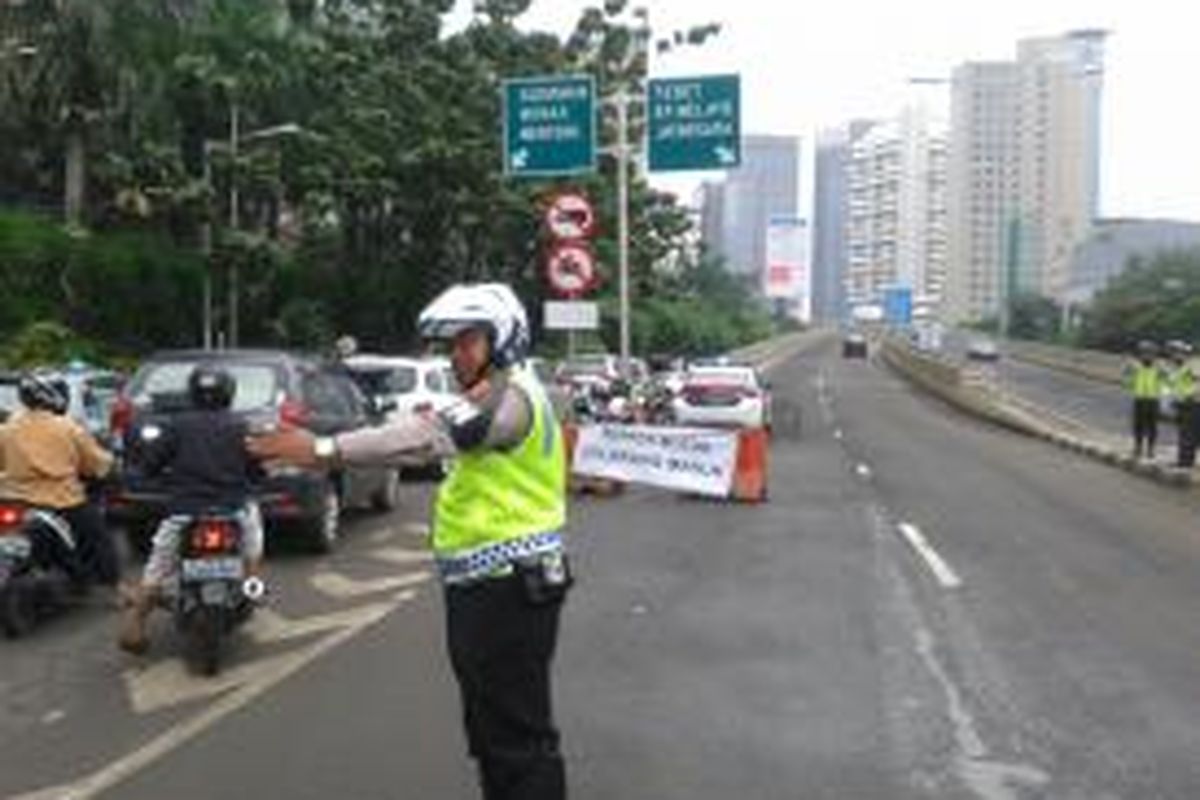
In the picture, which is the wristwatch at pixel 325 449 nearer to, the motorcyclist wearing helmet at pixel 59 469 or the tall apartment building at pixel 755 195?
the motorcyclist wearing helmet at pixel 59 469

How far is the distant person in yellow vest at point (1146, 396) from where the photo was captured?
33.2 meters

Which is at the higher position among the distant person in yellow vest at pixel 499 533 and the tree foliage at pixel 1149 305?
the distant person in yellow vest at pixel 499 533

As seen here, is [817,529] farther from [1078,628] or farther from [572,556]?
[1078,628]

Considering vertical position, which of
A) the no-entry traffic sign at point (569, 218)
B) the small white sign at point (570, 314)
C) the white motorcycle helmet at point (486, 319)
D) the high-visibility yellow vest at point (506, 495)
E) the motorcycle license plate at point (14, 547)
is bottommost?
the motorcycle license plate at point (14, 547)

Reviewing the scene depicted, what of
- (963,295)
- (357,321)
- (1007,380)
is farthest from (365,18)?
(963,295)

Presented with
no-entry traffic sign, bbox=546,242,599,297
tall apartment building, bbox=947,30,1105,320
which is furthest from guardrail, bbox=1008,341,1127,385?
no-entry traffic sign, bbox=546,242,599,297

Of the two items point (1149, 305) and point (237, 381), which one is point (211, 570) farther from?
point (1149, 305)

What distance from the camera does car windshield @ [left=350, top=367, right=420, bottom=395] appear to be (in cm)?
2847

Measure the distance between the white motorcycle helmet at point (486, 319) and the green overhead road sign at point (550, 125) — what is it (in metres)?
31.7

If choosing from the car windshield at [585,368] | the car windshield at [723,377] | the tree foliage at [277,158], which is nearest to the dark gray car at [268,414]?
the car windshield at [723,377]

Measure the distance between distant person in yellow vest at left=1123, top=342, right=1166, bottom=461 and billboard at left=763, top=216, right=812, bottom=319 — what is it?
235 feet

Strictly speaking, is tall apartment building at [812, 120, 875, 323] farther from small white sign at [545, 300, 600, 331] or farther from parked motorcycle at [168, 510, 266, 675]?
parked motorcycle at [168, 510, 266, 675]

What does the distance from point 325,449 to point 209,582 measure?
223 inches

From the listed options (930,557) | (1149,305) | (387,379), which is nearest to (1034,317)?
(1149,305)
